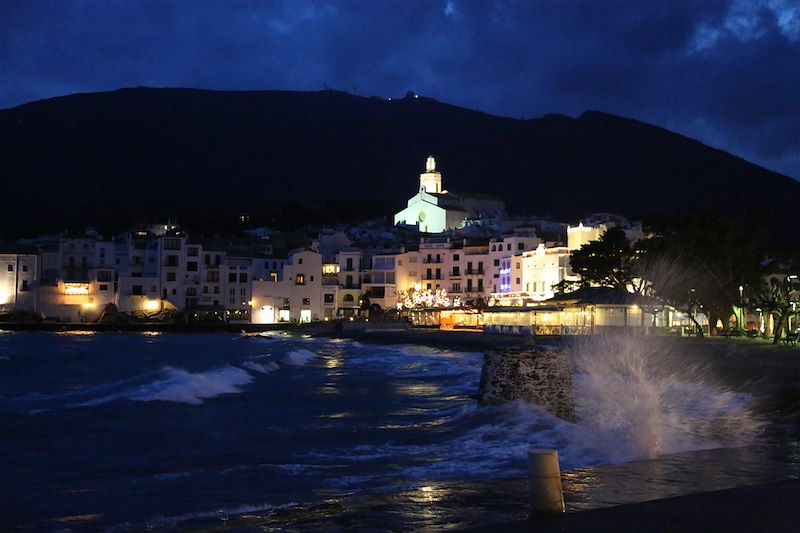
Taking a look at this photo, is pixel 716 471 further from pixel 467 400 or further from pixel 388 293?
pixel 388 293

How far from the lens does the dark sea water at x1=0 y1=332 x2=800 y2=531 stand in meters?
9.17

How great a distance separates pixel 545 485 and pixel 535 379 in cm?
819

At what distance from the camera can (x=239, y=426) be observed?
1634cm

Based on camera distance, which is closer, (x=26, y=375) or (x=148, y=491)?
(x=148, y=491)

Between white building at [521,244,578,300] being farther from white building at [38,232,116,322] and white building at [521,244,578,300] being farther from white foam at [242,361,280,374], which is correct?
white foam at [242,361,280,374]

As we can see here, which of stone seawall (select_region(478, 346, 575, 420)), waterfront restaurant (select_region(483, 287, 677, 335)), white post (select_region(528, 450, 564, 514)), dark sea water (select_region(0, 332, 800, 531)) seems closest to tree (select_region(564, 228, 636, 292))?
waterfront restaurant (select_region(483, 287, 677, 335))

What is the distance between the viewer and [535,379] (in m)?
15.6

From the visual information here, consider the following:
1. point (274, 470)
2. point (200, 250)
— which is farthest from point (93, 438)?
point (200, 250)

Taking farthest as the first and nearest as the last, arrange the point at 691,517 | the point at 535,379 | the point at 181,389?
the point at 181,389 < the point at 535,379 < the point at 691,517

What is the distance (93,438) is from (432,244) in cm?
8138

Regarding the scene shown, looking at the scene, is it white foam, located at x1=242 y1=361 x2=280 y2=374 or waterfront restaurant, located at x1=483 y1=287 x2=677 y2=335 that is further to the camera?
waterfront restaurant, located at x1=483 y1=287 x2=677 y2=335

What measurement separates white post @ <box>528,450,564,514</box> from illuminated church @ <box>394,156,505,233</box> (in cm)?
11929

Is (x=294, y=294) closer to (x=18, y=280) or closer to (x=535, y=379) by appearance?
(x=18, y=280)

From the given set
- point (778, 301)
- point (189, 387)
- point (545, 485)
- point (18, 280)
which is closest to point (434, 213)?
point (18, 280)
